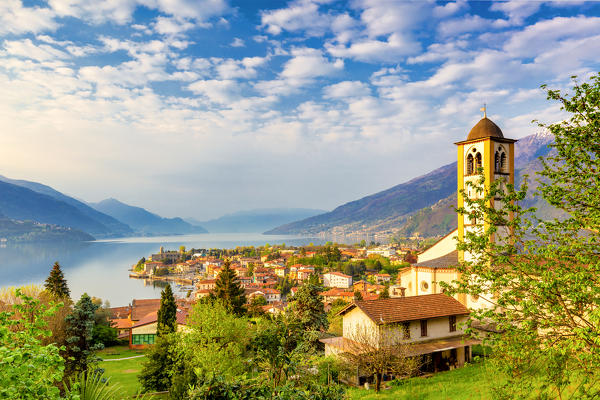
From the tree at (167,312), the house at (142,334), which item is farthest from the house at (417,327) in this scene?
the house at (142,334)

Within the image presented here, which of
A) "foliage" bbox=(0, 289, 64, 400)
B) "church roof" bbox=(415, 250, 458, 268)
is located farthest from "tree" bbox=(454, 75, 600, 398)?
"church roof" bbox=(415, 250, 458, 268)

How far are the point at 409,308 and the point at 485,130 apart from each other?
1384cm

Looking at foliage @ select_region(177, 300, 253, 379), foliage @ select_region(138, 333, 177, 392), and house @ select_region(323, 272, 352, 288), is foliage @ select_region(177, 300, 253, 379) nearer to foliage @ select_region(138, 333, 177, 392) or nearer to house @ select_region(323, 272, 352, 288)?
foliage @ select_region(138, 333, 177, 392)

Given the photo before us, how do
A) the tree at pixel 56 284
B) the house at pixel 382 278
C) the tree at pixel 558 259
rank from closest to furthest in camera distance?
the tree at pixel 558 259 < the tree at pixel 56 284 < the house at pixel 382 278

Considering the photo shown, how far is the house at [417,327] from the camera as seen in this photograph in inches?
854

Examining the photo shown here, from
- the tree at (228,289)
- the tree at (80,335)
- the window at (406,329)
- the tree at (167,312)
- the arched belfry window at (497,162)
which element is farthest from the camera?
the tree at (228,289)

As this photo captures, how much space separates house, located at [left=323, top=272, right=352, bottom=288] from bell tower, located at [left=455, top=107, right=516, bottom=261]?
317 feet

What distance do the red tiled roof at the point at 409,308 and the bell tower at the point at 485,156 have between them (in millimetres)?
3609

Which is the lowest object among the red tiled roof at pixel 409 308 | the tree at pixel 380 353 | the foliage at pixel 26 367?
the tree at pixel 380 353

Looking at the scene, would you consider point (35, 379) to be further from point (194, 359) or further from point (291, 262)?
point (291, 262)

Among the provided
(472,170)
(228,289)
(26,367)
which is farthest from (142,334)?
(26,367)

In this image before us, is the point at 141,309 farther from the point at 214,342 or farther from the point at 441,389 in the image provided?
the point at 441,389

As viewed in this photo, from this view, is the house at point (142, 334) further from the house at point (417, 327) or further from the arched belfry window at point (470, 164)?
the arched belfry window at point (470, 164)

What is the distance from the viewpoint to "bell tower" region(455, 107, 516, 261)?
26688mm
